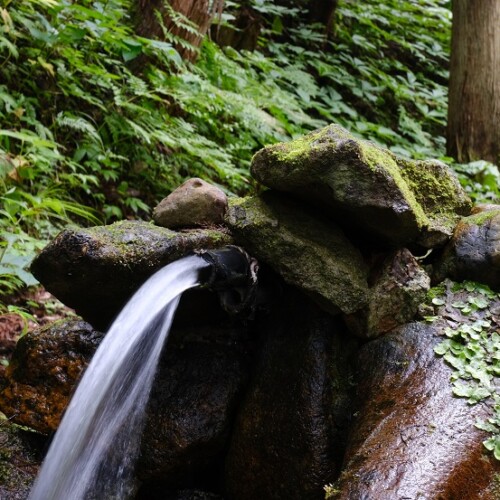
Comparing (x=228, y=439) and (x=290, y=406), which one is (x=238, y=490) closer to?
(x=228, y=439)

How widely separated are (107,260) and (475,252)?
1754 mm

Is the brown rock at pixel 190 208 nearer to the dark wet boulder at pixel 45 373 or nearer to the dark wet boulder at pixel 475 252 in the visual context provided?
the dark wet boulder at pixel 45 373

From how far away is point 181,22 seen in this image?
210 inches

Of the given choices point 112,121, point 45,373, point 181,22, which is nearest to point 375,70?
point 181,22

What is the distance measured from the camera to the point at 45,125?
5059 mm

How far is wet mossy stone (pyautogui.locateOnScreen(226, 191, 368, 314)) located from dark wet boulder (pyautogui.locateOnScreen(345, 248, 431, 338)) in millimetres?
72

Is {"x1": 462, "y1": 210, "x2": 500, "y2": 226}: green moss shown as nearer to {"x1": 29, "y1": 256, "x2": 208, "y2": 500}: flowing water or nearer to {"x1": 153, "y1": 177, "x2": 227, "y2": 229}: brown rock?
{"x1": 153, "y1": 177, "x2": 227, "y2": 229}: brown rock

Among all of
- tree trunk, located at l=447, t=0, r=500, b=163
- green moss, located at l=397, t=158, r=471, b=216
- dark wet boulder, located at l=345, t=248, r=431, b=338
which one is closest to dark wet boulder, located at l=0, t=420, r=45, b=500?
dark wet boulder, located at l=345, t=248, r=431, b=338

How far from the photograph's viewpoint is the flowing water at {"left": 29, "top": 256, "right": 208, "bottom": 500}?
2.66 meters

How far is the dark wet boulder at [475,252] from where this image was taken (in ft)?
9.34

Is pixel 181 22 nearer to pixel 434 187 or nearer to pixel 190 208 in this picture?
pixel 190 208

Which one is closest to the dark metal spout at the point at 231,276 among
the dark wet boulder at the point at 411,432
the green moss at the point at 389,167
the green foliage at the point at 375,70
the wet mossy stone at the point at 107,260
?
the wet mossy stone at the point at 107,260

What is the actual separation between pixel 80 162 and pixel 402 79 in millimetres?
5180

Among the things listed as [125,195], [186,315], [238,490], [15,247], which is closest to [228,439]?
[238,490]
